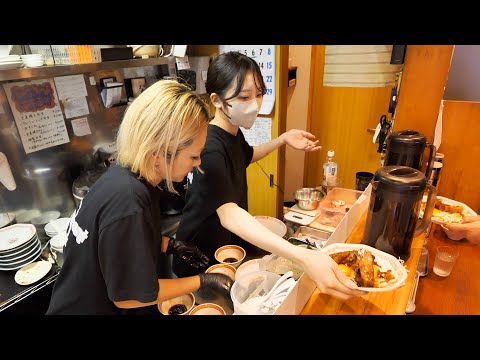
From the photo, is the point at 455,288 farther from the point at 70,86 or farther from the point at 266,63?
the point at 70,86

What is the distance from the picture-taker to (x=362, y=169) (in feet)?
11.0

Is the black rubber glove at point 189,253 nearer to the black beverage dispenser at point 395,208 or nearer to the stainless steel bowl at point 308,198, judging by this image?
the black beverage dispenser at point 395,208

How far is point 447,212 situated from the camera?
1.48m

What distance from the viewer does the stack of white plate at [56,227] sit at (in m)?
1.85

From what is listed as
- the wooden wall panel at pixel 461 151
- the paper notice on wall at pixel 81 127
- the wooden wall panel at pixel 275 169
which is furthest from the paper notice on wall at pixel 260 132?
the wooden wall panel at pixel 461 151

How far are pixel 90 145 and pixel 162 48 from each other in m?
0.97

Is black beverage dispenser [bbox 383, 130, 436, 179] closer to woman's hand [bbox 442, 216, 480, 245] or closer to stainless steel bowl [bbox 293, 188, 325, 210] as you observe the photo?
woman's hand [bbox 442, 216, 480, 245]

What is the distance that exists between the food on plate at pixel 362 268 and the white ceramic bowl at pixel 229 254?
1.68 ft

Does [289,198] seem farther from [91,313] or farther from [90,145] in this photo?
[91,313]

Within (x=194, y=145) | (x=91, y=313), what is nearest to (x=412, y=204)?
(x=194, y=145)

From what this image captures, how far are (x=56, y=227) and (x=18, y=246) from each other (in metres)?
0.34

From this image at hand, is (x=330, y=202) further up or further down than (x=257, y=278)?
further down

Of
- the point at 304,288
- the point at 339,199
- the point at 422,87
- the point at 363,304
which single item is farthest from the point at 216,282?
the point at 339,199

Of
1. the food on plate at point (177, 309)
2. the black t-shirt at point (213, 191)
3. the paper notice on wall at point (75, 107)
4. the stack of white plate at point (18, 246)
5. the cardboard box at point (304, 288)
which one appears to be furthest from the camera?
the paper notice on wall at point (75, 107)
